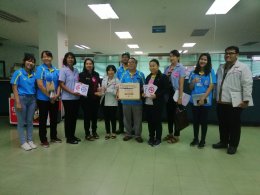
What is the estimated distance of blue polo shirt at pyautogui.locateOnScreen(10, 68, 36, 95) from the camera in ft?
10.5

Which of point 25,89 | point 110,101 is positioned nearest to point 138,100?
point 110,101

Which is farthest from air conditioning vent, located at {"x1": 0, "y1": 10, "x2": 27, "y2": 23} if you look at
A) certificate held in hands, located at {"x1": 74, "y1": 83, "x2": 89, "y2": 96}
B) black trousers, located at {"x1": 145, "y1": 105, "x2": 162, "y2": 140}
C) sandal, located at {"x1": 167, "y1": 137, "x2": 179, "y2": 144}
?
sandal, located at {"x1": 167, "y1": 137, "x2": 179, "y2": 144}

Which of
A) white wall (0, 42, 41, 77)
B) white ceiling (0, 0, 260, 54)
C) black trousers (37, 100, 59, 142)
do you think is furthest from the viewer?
white wall (0, 42, 41, 77)

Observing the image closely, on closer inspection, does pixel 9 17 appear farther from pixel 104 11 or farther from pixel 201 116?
pixel 201 116

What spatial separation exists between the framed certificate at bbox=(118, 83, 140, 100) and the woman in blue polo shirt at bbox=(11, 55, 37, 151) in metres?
1.38

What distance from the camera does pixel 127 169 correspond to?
2674 mm

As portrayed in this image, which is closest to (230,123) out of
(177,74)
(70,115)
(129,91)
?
(177,74)

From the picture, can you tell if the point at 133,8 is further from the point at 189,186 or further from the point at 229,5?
the point at 189,186

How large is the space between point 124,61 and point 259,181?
9.32 ft

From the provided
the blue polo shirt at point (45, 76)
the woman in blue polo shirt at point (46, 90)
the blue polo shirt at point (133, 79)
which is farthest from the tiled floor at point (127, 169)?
the blue polo shirt at point (45, 76)

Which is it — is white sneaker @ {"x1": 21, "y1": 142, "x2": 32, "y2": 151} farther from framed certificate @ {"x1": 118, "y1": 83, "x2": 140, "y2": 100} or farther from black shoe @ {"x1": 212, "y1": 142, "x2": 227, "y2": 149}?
black shoe @ {"x1": 212, "y1": 142, "x2": 227, "y2": 149}

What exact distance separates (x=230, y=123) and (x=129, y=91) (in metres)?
1.65

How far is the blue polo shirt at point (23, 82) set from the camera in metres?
3.20

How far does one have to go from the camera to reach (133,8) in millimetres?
5246
